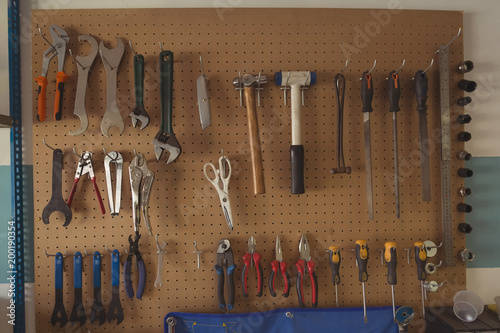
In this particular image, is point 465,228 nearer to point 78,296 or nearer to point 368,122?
point 368,122

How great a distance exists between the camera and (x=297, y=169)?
1456 millimetres

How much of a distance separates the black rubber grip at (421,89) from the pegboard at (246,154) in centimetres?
8

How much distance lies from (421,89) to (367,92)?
253mm

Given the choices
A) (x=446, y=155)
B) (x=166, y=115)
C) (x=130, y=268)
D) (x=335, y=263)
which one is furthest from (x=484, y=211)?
(x=130, y=268)

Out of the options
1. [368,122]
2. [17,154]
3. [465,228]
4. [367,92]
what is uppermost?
[367,92]

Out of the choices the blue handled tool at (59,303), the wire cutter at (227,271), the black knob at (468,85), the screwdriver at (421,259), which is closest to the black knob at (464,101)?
the black knob at (468,85)

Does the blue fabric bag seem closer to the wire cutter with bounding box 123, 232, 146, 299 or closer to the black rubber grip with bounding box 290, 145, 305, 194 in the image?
the wire cutter with bounding box 123, 232, 146, 299

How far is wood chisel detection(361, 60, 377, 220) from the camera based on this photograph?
1467 mm

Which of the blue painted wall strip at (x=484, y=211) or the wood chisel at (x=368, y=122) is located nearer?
the wood chisel at (x=368, y=122)

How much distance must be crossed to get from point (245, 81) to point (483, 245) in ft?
4.79

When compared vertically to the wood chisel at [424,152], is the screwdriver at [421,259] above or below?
below

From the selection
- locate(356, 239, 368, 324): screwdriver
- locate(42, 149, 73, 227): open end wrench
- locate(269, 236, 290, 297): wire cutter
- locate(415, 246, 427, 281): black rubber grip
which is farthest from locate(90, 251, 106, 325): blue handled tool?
locate(415, 246, 427, 281): black rubber grip

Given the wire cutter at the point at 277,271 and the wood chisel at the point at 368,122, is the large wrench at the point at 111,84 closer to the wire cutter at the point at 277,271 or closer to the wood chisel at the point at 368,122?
the wire cutter at the point at 277,271

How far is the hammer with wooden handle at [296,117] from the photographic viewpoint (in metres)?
1.46
